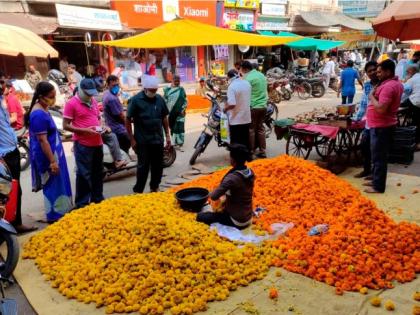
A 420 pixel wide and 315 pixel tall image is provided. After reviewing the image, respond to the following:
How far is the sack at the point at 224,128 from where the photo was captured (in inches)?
302

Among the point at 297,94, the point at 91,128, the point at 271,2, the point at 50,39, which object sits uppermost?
the point at 271,2

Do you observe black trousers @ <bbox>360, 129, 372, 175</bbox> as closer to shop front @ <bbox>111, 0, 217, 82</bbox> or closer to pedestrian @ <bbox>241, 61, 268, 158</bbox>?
pedestrian @ <bbox>241, 61, 268, 158</bbox>

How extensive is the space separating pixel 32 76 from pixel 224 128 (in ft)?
27.1

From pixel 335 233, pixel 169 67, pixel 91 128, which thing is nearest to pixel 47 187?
pixel 91 128

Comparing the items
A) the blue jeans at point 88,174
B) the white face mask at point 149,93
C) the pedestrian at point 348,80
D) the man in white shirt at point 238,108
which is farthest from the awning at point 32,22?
the pedestrian at point 348,80

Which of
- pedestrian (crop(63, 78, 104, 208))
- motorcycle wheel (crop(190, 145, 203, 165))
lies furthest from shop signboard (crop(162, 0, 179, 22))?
pedestrian (crop(63, 78, 104, 208))

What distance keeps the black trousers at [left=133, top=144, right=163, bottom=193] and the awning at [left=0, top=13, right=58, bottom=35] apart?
29.1ft

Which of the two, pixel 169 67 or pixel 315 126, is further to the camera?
pixel 169 67

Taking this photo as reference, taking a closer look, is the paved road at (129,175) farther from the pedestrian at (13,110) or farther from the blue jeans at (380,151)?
the blue jeans at (380,151)

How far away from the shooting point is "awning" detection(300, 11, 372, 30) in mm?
24502

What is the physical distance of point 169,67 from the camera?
18797 mm

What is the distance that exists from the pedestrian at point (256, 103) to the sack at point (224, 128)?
20.5 inches

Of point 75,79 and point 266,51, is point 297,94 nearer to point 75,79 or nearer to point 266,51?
point 266,51

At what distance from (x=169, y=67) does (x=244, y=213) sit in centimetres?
1533
